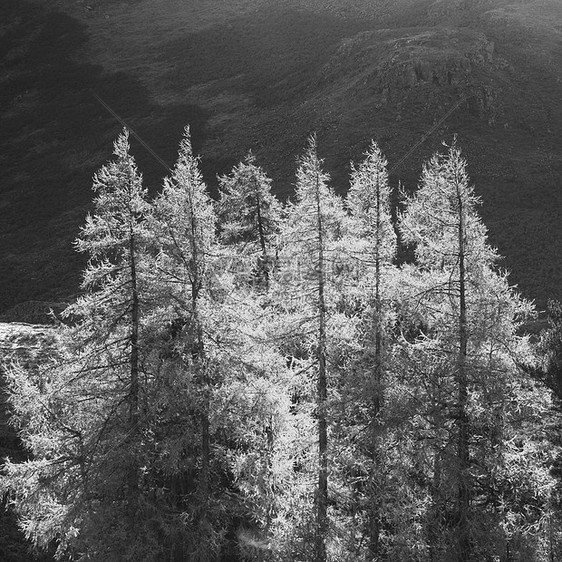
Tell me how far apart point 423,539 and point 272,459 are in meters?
3.71

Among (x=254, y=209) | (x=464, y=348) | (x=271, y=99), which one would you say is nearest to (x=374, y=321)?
(x=464, y=348)

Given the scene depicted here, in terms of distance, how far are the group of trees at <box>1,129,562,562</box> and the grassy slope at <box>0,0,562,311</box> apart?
20.8m

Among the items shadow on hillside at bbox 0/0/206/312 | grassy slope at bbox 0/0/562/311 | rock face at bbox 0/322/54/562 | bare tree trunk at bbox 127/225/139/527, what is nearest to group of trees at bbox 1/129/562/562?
bare tree trunk at bbox 127/225/139/527

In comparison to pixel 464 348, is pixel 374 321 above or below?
above

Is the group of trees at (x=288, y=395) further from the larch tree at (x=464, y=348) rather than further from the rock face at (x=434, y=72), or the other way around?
the rock face at (x=434, y=72)

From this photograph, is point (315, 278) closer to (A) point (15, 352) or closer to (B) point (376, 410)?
(B) point (376, 410)

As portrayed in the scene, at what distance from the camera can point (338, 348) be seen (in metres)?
11.0

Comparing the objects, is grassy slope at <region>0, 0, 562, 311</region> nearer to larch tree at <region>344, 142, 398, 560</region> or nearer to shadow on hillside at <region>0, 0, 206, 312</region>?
shadow on hillside at <region>0, 0, 206, 312</region>

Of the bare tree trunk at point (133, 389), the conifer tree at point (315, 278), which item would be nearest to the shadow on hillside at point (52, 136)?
Result: the bare tree trunk at point (133, 389)

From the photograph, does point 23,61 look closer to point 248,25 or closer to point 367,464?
point 248,25

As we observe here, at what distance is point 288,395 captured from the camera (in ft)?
36.9

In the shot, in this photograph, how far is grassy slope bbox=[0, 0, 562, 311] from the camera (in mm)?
42875

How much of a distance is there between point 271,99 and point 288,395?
6133cm

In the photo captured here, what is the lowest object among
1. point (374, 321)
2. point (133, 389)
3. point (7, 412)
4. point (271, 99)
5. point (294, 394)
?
point (7, 412)
